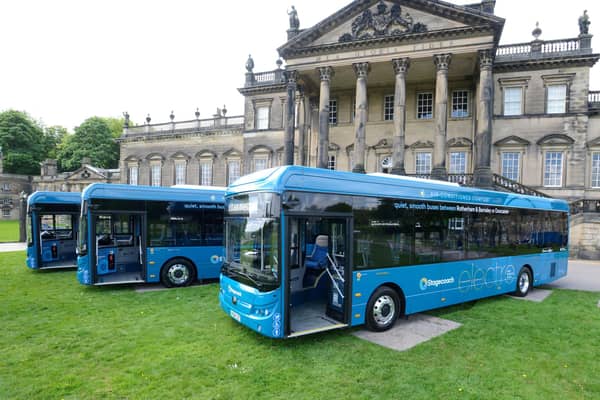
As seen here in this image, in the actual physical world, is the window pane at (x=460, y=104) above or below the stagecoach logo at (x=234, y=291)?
above

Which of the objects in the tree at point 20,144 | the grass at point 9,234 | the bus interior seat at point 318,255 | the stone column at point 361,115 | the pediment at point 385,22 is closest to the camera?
the bus interior seat at point 318,255

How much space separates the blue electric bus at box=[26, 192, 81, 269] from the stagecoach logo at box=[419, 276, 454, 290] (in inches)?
537

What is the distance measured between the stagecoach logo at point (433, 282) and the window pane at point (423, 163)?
20582 millimetres

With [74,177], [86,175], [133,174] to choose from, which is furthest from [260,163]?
[74,177]

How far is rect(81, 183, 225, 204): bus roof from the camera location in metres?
10.0

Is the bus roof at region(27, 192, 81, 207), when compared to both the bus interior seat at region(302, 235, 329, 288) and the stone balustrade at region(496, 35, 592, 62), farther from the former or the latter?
the stone balustrade at region(496, 35, 592, 62)

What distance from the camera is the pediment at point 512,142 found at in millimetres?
25141

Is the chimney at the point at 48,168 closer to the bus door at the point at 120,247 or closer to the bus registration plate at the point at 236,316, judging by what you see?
the bus door at the point at 120,247

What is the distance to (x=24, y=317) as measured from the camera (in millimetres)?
7758

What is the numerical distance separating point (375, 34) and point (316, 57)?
4.49 meters

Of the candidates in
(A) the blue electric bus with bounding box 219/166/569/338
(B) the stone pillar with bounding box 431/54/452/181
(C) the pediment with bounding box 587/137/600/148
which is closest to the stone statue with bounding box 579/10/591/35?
(C) the pediment with bounding box 587/137/600/148

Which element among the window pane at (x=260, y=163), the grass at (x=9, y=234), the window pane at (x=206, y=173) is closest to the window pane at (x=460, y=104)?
the window pane at (x=260, y=163)

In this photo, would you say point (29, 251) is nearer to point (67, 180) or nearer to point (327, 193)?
point (327, 193)

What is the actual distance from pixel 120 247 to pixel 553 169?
28501 millimetres
